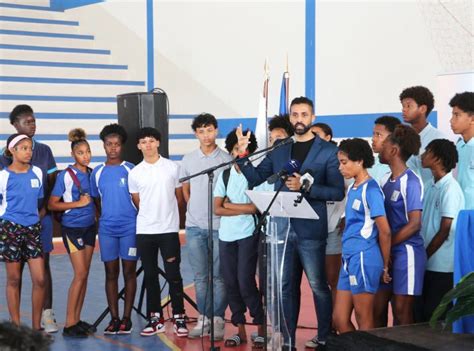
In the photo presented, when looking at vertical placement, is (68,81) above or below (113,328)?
above

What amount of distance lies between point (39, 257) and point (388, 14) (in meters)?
5.57

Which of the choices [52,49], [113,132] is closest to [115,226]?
[113,132]

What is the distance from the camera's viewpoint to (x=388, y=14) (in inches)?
373

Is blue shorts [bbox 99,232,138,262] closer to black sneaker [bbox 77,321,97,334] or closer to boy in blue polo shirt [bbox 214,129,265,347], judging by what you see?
black sneaker [bbox 77,321,97,334]

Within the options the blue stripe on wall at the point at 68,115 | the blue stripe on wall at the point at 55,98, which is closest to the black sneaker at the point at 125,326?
the blue stripe on wall at the point at 68,115

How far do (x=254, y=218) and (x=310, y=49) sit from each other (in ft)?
18.8

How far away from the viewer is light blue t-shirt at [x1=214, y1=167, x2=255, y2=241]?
16.7ft

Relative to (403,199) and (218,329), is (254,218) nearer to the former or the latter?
(218,329)

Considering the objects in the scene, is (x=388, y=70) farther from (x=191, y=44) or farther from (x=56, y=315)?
(x=56, y=315)

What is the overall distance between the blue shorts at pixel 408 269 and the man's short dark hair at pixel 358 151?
469 millimetres

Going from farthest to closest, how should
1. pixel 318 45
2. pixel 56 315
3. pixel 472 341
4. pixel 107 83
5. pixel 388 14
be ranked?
pixel 107 83
pixel 318 45
pixel 388 14
pixel 56 315
pixel 472 341

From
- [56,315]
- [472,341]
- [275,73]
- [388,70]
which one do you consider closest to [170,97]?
[275,73]

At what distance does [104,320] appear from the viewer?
6.14 metres

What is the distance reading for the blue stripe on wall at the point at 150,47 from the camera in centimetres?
1341
